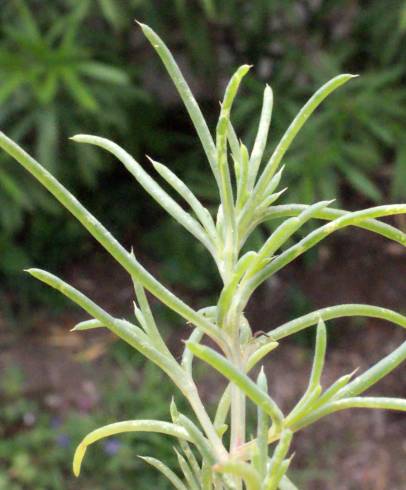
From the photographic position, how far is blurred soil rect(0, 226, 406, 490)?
93.0 inches

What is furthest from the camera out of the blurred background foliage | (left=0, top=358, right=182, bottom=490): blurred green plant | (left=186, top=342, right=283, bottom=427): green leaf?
the blurred background foliage

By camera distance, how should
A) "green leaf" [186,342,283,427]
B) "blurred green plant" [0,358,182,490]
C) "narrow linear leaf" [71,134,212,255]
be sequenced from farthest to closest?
"blurred green plant" [0,358,182,490], "narrow linear leaf" [71,134,212,255], "green leaf" [186,342,283,427]

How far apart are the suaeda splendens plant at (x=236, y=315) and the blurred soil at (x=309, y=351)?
191cm

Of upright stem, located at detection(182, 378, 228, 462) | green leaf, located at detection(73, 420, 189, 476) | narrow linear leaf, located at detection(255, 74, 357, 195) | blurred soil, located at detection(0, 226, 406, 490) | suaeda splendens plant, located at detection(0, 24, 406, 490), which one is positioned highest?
narrow linear leaf, located at detection(255, 74, 357, 195)

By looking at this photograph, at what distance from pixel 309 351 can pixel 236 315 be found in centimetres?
233

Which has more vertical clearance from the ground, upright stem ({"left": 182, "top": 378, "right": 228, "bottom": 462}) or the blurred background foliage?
upright stem ({"left": 182, "top": 378, "right": 228, "bottom": 462})

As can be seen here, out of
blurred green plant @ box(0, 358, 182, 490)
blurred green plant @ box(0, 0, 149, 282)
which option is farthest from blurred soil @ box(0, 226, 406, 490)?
blurred green plant @ box(0, 0, 149, 282)

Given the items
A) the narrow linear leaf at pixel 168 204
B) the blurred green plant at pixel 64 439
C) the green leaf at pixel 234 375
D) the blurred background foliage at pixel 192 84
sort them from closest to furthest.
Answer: the green leaf at pixel 234 375 < the narrow linear leaf at pixel 168 204 < the blurred green plant at pixel 64 439 < the blurred background foliage at pixel 192 84

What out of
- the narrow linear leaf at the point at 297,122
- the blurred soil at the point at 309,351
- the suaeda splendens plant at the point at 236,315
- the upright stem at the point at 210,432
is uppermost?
the narrow linear leaf at the point at 297,122

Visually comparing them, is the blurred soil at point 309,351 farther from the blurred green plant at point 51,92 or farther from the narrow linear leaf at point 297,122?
the narrow linear leaf at point 297,122

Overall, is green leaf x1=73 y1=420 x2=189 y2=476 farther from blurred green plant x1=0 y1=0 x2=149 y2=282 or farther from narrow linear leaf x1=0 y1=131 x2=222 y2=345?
blurred green plant x1=0 y1=0 x2=149 y2=282

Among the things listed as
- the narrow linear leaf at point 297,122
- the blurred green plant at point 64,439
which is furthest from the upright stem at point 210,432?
the blurred green plant at point 64,439

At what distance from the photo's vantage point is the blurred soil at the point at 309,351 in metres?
2.36

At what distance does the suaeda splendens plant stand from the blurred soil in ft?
6.27
